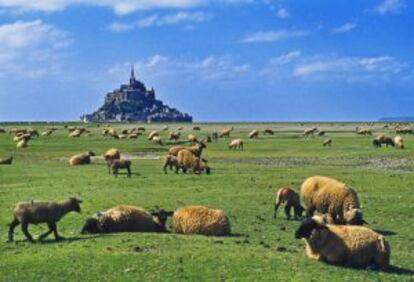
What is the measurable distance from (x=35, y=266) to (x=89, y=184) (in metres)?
17.6

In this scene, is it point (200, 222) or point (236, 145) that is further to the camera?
point (236, 145)

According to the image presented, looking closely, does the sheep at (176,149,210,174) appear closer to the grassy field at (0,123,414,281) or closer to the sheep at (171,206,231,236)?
the grassy field at (0,123,414,281)

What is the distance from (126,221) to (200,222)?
220 centimetres

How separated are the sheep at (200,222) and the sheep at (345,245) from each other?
349cm

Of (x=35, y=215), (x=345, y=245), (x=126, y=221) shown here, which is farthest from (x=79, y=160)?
(x=345, y=245)

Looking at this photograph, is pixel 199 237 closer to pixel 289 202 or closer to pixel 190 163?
pixel 289 202

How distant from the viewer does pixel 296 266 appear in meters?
15.4

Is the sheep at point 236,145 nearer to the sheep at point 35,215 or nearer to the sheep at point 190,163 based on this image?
the sheep at point 190,163

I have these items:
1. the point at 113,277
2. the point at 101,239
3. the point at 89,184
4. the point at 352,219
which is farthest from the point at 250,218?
the point at 89,184

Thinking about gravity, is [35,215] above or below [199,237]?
above

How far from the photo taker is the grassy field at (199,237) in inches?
589

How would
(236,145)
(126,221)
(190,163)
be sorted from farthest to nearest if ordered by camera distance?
(236,145)
(190,163)
(126,221)

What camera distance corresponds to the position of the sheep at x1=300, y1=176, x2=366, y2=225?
68.4 ft

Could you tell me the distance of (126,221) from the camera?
65.8ft
